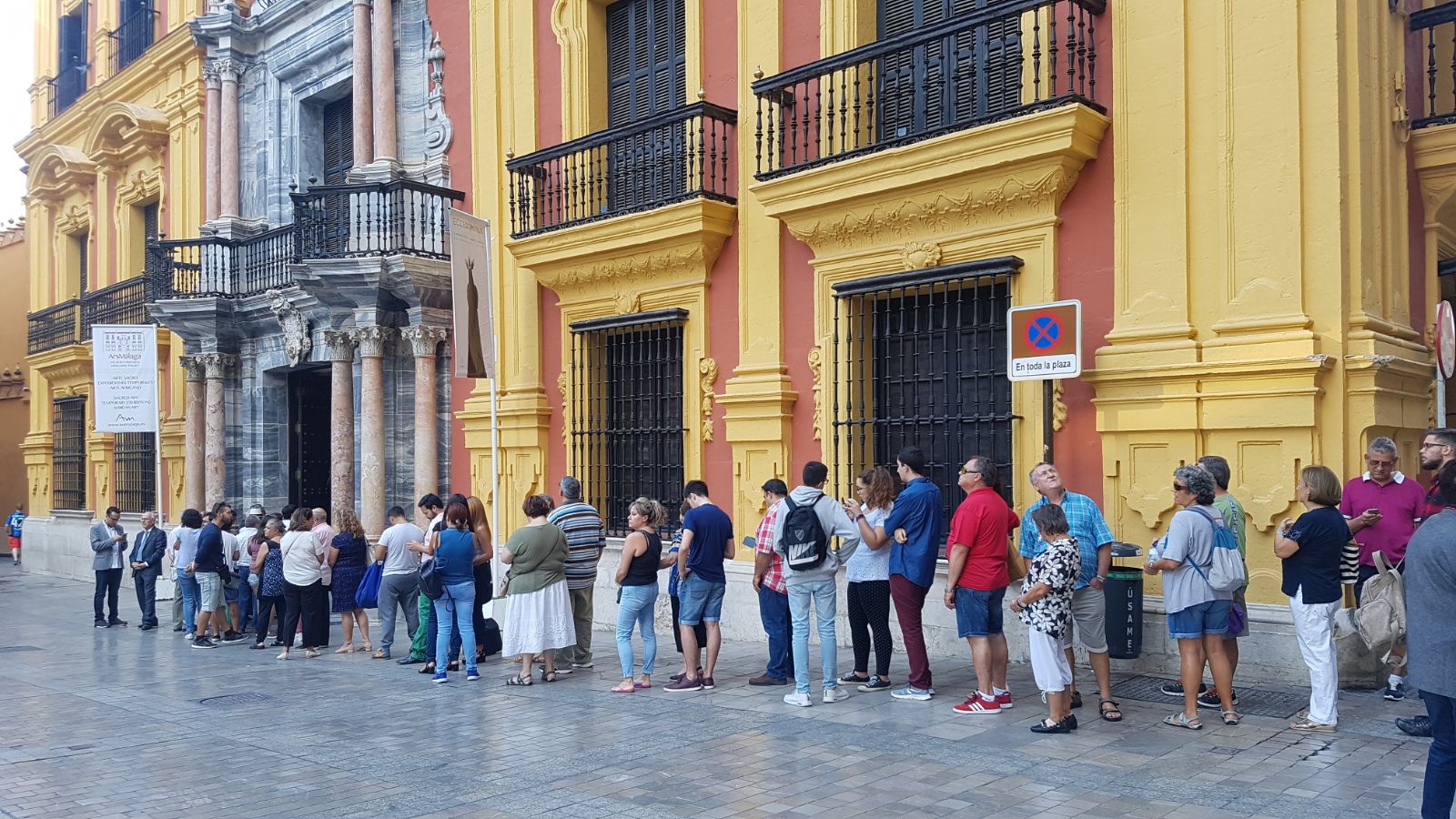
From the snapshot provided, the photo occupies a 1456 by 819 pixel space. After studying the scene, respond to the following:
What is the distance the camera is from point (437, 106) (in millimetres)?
15352

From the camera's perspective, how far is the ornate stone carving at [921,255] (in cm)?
1009

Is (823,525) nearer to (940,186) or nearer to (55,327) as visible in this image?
(940,186)

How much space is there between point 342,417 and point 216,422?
162 inches

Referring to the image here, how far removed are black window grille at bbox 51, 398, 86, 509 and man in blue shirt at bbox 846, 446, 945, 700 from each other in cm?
2095

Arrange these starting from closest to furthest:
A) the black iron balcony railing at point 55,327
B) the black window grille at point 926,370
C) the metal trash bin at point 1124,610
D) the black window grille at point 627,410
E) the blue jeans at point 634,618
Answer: the metal trash bin at point 1124,610 < the blue jeans at point 634,618 < the black window grille at point 926,370 < the black window grille at point 627,410 < the black iron balcony railing at point 55,327

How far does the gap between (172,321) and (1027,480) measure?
47.2 ft

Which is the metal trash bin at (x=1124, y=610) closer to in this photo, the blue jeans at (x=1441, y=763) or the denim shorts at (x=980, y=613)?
the denim shorts at (x=980, y=613)

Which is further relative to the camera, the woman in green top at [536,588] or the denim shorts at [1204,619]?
the woman in green top at [536,588]

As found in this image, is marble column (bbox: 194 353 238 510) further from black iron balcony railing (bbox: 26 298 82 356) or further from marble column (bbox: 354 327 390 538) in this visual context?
black iron balcony railing (bbox: 26 298 82 356)

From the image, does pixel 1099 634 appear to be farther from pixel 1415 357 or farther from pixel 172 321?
pixel 172 321

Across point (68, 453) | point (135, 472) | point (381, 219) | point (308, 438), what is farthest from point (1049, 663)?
point (68, 453)

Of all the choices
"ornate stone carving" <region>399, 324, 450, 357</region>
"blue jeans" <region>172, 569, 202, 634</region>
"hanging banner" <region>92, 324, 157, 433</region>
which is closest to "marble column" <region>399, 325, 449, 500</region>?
"ornate stone carving" <region>399, 324, 450, 357</region>

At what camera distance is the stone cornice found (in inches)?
356

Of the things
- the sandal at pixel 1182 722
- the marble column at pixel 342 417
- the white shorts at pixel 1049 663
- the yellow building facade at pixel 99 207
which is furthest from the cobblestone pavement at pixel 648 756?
the yellow building facade at pixel 99 207
